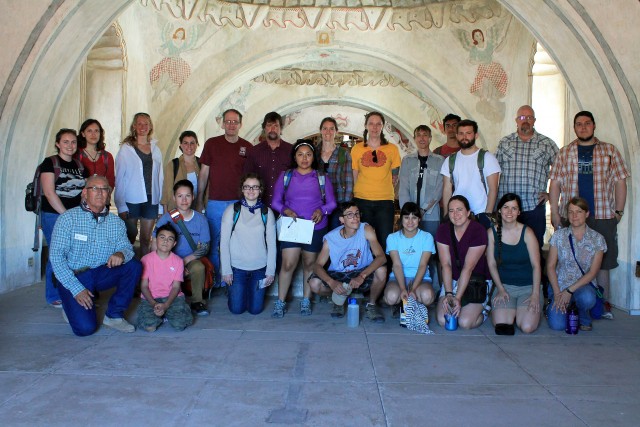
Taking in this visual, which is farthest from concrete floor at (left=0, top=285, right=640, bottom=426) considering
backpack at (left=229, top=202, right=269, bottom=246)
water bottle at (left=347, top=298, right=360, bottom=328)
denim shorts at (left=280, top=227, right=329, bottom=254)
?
backpack at (left=229, top=202, right=269, bottom=246)

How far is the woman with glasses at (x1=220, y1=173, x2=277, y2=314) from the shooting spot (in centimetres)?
540

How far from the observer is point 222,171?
6012 millimetres

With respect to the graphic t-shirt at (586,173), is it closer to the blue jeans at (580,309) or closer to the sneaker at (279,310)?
the blue jeans at (580,309)

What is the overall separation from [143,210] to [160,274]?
124cm

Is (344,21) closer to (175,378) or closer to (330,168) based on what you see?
(330,168)

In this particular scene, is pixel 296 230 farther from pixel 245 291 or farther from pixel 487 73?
pixel 487 73

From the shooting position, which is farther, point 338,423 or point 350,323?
point 350,323

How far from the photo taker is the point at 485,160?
218 inches

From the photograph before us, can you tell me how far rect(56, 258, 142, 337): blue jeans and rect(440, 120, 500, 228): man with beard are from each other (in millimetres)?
2873

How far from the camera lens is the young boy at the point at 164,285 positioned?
15.9 ft

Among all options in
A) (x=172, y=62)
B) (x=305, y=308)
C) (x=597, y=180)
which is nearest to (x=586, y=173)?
(x=597, y=180)

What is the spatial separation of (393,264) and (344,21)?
7.78m

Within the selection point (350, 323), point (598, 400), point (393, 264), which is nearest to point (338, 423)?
point (598, 400)

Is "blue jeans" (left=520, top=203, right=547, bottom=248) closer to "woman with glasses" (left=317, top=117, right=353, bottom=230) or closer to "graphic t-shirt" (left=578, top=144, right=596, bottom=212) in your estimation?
"graphic t-shirt" (left=578, top=144, right=596, bottom=212)
